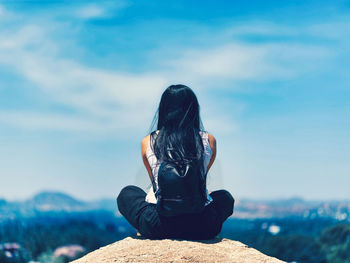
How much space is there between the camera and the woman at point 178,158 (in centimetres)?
525

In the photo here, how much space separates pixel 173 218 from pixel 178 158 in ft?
1.78

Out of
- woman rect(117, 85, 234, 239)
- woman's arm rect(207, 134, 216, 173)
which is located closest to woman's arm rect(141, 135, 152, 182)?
woman rect(117, 85, 234, 239)

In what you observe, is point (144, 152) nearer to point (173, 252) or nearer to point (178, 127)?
point (178, 127)

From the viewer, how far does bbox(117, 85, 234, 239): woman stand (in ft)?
17.2

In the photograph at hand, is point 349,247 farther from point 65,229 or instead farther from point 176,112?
point 176,112

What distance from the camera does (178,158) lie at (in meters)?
5.17

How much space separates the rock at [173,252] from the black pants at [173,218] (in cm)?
8

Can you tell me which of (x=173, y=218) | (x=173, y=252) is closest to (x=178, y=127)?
(x=173, y=218)

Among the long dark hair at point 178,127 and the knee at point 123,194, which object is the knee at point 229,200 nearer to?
the long dark hair at point 178,127

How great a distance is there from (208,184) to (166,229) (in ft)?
1.99

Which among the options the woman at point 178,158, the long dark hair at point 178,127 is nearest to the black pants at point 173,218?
the woman at point 178,158

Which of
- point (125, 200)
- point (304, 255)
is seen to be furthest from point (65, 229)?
point (125, 200)

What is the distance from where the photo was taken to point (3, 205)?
1292 inches

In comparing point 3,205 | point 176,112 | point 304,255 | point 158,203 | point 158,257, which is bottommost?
point 158,257
